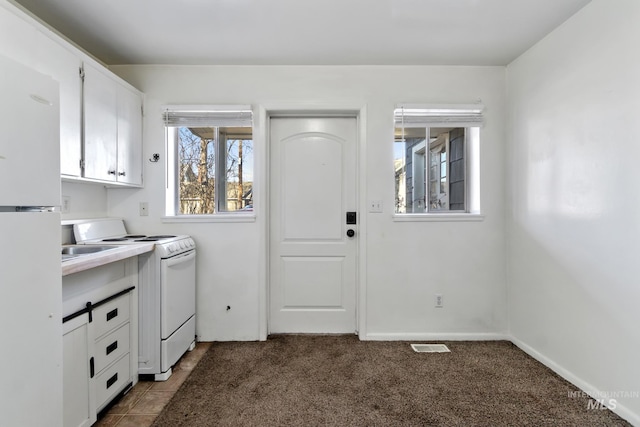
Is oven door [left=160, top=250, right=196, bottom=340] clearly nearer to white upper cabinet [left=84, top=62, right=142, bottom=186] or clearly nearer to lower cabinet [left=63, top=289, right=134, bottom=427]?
lower cabinet [left=63, top=289, right=134, bottom=427]

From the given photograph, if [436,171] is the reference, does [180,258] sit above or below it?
below

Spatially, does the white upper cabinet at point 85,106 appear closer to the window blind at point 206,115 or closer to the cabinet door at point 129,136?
the cabinet door at point 129,136

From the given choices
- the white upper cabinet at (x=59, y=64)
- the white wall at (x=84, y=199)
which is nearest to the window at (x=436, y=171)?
the white upper cabinet at (x=59, y=64)

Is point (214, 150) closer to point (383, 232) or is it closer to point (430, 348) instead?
point (383, 232)

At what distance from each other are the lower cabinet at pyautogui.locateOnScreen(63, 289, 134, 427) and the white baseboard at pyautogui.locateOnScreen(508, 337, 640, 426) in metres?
2.93

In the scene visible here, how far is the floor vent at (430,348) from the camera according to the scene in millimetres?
2547

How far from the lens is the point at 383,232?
278 centimetres

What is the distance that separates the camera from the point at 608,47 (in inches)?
72.0

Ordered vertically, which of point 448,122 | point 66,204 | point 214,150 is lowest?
point 66,204

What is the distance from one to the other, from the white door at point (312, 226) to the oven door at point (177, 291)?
2.30 feet

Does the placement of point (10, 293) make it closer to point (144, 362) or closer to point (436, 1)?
point (144, 362)

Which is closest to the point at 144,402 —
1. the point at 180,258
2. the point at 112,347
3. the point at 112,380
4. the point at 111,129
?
the point at 112,380

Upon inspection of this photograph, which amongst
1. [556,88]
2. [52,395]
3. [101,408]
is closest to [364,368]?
[101,408]

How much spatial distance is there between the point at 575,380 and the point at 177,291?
2.85m
